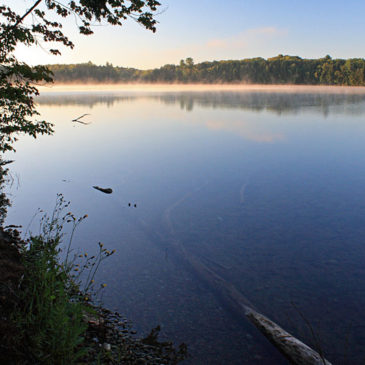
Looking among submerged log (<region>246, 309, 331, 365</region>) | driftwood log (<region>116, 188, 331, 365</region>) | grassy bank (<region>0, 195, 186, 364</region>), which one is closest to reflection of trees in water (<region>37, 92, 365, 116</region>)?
driftwood log (<region>116, 188, 331, 365</region>)

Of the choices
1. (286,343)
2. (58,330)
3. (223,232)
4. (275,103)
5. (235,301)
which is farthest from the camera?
(275,103)

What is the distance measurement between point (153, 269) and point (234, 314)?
7.47ft

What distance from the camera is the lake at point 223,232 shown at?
5938 mm

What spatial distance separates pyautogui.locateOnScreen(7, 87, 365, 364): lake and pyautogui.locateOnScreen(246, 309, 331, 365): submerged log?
141 millimetres

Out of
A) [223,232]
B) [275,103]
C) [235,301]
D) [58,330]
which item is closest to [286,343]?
[235,301]

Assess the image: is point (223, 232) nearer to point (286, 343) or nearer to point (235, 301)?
point (235, 301)

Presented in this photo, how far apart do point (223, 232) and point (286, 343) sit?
4.81m

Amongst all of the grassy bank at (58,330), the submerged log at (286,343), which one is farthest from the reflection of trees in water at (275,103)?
the grassy bank at (58,330)

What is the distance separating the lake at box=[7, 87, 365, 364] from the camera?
19.5 ft

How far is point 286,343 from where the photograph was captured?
16.9 feet

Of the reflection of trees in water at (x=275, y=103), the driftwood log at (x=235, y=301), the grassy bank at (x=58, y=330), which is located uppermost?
the reflection of trees in water at (x=275, y=103)

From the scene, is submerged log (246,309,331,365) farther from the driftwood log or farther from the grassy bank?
the grassy bank

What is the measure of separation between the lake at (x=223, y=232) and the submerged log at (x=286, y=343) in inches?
5.6

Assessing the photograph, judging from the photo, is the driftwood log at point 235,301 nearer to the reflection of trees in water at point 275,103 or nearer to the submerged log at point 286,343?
the submerged log at point 286,343
